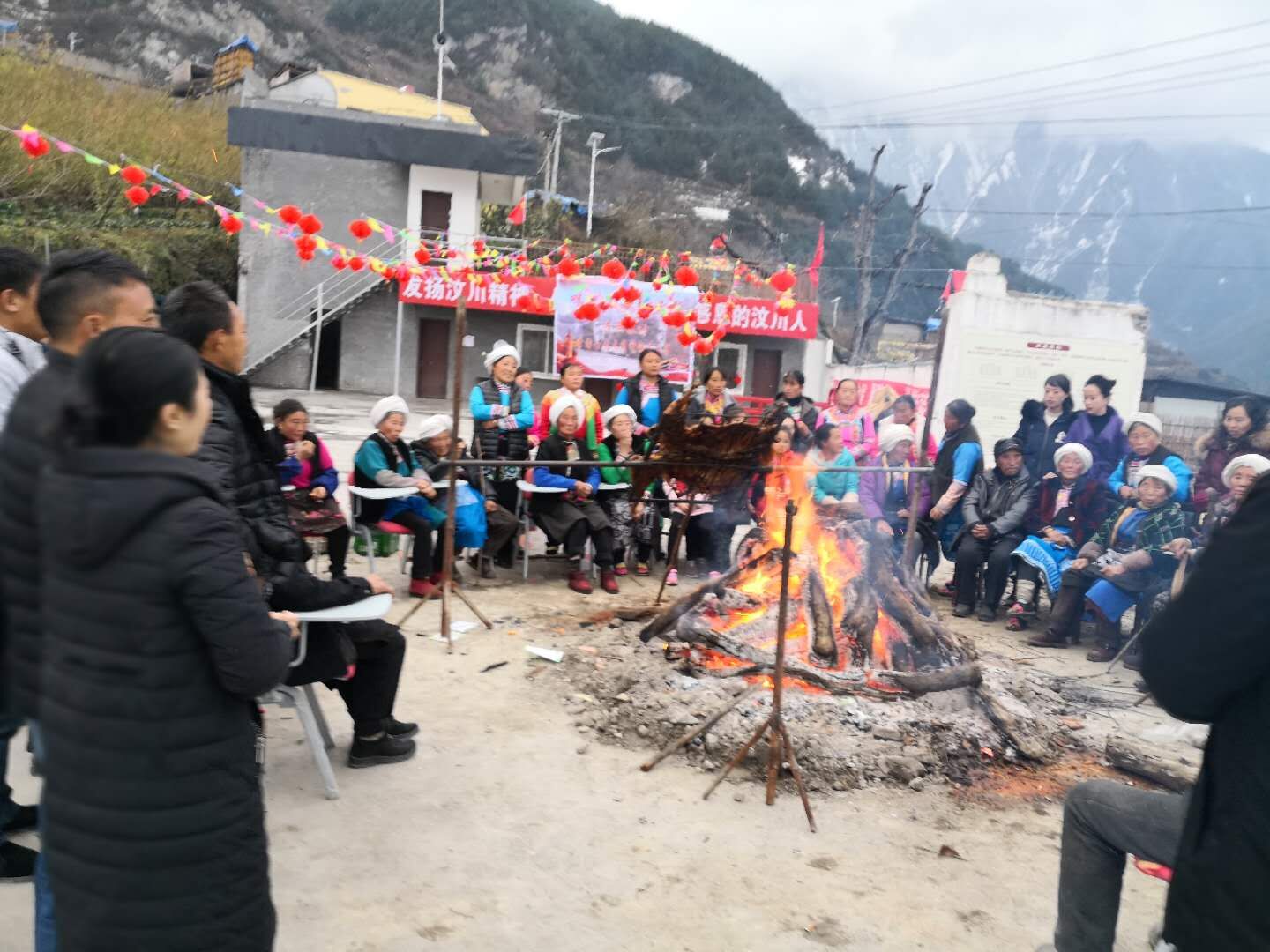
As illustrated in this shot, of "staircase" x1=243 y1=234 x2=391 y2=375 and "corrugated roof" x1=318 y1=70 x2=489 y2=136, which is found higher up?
"corrugated roof" x1=318 y1=70 x2=489 y2=136

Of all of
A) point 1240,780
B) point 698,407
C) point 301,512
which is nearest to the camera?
point 1240,780

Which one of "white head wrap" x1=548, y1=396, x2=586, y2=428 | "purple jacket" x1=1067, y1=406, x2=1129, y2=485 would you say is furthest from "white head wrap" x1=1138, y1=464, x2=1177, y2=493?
"white head wrap" x1=548, y1=396, x2=586, y2=428

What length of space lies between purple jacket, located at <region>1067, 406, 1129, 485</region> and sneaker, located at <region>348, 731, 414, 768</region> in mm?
6668

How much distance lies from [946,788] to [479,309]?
73.8ft

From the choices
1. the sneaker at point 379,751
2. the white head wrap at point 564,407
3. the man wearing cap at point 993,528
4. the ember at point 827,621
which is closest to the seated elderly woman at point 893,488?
the man wearing cap at point 993,528

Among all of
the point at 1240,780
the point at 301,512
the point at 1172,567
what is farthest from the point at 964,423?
the point at 1240,780

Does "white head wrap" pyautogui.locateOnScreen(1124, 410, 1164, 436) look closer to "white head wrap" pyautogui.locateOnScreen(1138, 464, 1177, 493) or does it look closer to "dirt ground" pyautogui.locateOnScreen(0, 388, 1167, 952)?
"white head wrap" pyautogui.locateOnScreen(1138, 464, 1177, 493)

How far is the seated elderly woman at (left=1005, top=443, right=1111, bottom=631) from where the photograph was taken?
791 centimetres

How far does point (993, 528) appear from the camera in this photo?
26.6 ft

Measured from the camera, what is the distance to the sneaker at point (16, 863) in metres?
3.24

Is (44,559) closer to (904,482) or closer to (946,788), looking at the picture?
(946,788)

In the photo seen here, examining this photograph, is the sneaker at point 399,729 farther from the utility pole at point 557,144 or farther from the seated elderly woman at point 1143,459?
the utility pole at point 557,144

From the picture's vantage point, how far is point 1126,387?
1755 cm

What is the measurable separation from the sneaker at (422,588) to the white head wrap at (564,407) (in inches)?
72.2
